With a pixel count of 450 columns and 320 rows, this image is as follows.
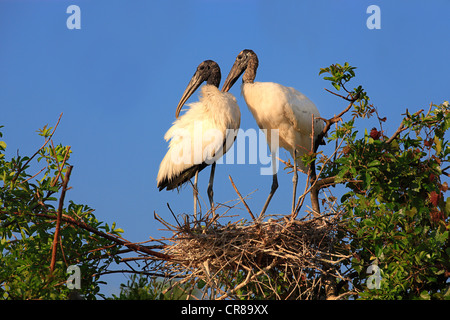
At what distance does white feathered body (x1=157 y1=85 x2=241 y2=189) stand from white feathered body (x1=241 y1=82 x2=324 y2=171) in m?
0.29

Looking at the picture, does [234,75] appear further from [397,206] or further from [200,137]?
[397,206]

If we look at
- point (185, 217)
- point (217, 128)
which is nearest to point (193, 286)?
point (185, 217)

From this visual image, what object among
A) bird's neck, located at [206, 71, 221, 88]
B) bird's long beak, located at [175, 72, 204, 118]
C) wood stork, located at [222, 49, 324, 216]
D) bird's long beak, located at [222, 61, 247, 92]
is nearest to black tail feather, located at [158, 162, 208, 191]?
wood stork, located at [222, 49, 324, 216]

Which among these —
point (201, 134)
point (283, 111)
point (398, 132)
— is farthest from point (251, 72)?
point (398, 132)

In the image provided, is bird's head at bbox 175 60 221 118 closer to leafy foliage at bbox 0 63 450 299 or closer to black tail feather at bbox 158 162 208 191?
black tail feather at bbox 158 162 208 191

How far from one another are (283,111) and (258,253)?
257 centimetres

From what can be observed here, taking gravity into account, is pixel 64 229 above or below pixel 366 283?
above

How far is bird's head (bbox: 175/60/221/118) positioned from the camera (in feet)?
25.5

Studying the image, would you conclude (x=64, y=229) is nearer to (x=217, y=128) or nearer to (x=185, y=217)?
(x=185, y=217)

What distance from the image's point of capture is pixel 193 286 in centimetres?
495
